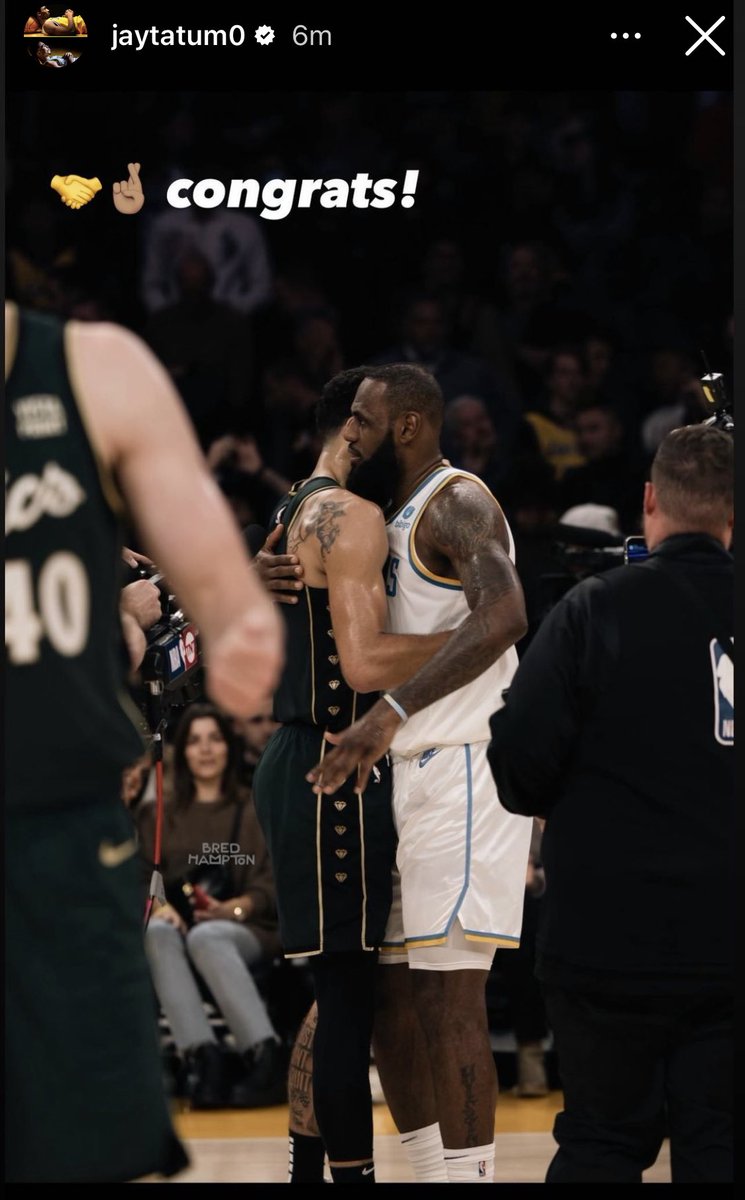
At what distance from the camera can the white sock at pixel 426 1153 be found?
344 centimetres

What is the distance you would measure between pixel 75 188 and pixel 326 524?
41.7 inches

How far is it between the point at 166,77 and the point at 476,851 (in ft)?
5.62

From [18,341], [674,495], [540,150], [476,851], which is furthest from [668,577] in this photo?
[540,150]

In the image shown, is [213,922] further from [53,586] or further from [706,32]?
[53,586]

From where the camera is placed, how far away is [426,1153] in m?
3.46

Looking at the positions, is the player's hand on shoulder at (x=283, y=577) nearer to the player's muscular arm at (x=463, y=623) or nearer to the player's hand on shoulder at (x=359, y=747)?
the player's muscular arm at (x=463, y=623)

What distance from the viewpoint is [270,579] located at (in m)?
3.62

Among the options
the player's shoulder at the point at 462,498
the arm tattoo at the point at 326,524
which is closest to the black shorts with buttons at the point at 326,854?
the arm tattoo at the point at 326,524

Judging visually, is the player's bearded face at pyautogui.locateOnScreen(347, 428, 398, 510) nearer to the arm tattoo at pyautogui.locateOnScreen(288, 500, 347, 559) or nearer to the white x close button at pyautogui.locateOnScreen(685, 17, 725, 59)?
the arm tattoo at pyautogui.locateOnScreen(288, 500, 347, 559)

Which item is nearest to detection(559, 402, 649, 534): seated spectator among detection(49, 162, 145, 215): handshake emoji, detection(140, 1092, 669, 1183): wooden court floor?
detection(140, 1092, 669, 1183): wooden court floor

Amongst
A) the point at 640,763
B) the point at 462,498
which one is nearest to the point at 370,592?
the point at 462,498

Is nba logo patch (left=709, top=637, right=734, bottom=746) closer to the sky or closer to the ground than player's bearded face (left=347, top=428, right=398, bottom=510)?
closer to the ground

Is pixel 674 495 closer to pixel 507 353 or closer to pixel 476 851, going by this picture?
pixel 476 851

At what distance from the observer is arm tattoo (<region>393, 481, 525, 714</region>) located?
10.9ft
